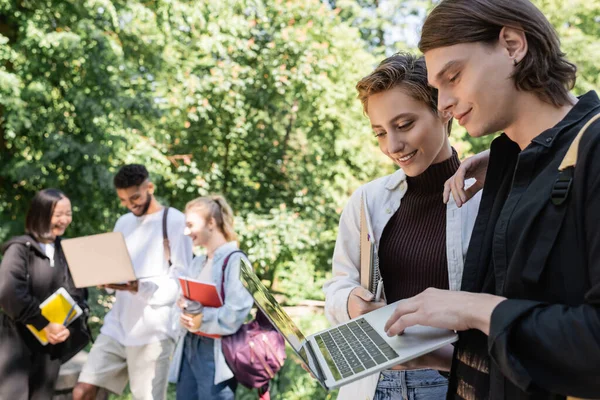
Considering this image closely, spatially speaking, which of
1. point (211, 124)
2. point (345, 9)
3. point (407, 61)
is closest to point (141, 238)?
point (407, 61)

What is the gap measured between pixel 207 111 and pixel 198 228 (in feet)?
19.4

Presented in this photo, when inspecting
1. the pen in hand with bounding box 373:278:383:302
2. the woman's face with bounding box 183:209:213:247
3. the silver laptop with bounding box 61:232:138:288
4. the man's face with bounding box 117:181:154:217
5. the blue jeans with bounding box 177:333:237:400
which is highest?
the pen in hand with bounding box 373:278:383:302

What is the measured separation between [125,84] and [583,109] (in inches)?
279

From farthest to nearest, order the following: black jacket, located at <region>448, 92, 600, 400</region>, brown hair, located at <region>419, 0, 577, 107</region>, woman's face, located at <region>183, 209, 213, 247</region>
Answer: woman's face, located at <region>183, 209, 213, 247</region> < brown hair, located at <region>419, 0, 577, 107</region> < black jacket, located at <region>448, 92, 600, 400</region>

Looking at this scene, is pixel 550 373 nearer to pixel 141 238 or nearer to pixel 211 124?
pixel 141 238

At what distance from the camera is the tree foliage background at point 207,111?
6.88 m

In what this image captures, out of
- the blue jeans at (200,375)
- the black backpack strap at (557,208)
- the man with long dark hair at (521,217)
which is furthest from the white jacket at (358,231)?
the blue jeans at (200,375)

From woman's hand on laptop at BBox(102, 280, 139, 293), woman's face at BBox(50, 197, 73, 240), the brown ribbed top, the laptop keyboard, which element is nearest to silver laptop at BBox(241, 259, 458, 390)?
the laptop keyboard

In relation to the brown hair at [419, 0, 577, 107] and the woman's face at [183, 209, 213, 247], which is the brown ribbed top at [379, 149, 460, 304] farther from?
the woman's face at [183, 209, 213, 247]

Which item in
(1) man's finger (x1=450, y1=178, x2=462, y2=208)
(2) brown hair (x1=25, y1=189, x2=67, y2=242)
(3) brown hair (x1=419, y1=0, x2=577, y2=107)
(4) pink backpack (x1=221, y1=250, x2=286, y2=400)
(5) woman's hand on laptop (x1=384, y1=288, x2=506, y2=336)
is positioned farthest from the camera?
(2) brown hair (x1=25, y1=189, x2=67, y2=242)

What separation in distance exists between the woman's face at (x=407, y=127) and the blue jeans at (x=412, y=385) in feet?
2.06

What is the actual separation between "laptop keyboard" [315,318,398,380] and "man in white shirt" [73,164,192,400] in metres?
2.75

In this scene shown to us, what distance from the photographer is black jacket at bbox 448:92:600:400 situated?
914 mm

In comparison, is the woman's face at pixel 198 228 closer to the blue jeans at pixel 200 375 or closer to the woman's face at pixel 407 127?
the blue jeans at pixel 200 375
